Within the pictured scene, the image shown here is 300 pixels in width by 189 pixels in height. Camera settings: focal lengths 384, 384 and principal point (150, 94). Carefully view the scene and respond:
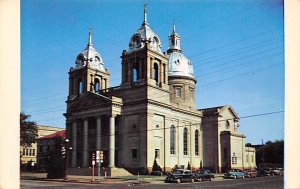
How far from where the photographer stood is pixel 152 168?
2623cm

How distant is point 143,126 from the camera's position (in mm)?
26094

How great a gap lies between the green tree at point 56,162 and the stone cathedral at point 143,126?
4923 mm

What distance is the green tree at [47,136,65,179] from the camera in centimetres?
1909

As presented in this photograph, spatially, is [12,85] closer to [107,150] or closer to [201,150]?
[107,150]

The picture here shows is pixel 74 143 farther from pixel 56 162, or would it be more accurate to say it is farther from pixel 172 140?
pixel 56 162

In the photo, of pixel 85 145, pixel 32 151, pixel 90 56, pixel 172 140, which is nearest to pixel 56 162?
pixel 32 151

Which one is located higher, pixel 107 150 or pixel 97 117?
pixel 97 117

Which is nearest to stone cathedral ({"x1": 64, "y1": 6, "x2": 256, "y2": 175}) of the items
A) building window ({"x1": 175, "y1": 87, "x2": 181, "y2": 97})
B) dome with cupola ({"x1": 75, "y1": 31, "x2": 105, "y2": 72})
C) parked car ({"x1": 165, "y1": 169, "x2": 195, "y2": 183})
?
dome with cupola ({"x1": 75, "y1": 31, "x2": 105, "y2": 72})

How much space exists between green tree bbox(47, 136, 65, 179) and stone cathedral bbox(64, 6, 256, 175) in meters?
4.92

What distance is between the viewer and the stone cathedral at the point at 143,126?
2592cm

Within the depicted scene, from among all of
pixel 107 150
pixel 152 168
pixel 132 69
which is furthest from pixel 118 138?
pixel 132 69

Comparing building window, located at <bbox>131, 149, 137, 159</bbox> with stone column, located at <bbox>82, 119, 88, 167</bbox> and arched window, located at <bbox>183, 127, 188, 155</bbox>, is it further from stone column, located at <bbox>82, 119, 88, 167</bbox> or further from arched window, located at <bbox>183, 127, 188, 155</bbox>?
arched window, located at <bbox>183, 127, 188, 155</bbox>
